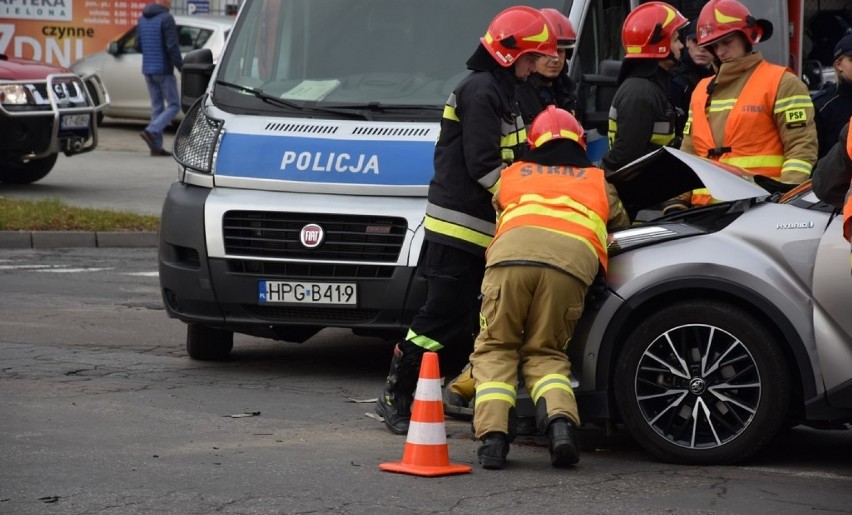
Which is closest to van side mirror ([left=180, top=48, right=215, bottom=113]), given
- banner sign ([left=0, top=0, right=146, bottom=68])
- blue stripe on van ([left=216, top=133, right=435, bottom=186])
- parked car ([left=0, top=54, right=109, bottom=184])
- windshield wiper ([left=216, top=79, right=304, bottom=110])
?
windshield wiper ([left=216, top=79, right=304, bottom=110])

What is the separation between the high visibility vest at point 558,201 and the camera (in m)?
6.25

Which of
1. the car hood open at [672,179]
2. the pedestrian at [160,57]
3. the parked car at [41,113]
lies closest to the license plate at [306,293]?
the car hood open at [672,179]

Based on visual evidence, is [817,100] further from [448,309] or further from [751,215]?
[448,309]

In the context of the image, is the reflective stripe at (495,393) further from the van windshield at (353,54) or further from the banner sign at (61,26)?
the banner sign at (61,26)

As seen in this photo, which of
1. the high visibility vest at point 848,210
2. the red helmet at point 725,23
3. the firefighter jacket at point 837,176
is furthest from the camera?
the red helmet at point 725,23

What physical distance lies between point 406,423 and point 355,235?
1345 mm

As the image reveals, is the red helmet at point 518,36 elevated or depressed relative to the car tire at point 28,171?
elevated

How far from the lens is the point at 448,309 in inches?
269

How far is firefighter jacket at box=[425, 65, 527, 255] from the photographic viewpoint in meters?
6.72

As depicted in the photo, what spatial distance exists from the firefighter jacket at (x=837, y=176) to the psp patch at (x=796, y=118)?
182cm

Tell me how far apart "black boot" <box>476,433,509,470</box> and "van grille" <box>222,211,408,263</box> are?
1.89 metres

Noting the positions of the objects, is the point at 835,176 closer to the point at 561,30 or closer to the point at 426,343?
the point at 426,343

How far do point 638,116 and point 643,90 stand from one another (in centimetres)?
13

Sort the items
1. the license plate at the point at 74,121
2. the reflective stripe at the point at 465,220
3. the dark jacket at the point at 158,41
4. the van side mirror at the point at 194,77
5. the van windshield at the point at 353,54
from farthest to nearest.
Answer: the dark jacket at the point at 158,41
the license plate at the point at 74,121
the van side mirror at the point at 194,77
the van windshield at the point at 353,54
the reflective stripe at the point at 465,220
